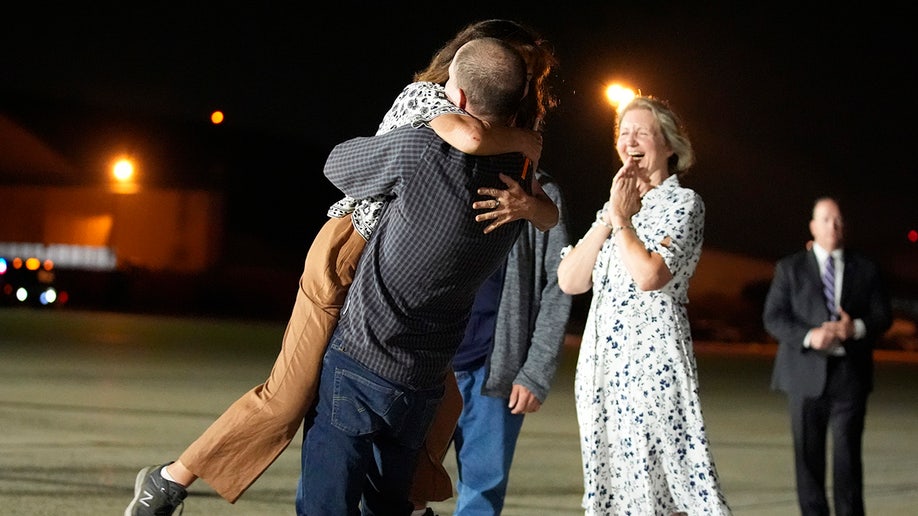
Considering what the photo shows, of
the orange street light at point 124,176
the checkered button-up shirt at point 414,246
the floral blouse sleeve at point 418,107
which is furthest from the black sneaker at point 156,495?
the orange street light at point 124,176

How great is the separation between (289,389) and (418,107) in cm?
95

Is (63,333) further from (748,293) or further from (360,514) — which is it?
(748,293)

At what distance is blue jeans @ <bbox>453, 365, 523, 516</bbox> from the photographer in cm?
520

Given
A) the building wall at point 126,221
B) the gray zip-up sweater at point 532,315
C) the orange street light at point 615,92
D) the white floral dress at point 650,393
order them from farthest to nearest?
the building wall at point 126,221 → the orange street light at point 615,92 → the gray zip-up sweater at point 532,315 → the white floral dress at point 650,393

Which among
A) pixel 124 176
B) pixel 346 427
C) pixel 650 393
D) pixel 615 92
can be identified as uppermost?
pixel 615 92

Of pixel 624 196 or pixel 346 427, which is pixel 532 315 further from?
pixel 346 427

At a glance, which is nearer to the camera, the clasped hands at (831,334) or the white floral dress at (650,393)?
the white floral dress at (650,393)

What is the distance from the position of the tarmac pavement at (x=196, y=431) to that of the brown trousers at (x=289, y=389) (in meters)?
2.63

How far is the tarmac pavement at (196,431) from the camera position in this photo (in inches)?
266

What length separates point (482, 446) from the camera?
5.24 metres

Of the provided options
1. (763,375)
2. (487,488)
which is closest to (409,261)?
(487,488)

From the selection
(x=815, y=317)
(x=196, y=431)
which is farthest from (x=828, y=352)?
(x=196, y=431)

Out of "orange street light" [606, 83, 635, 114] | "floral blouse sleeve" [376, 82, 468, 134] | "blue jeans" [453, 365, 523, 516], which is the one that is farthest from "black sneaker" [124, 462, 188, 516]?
"orange street light" [606, 83, 635, 114]

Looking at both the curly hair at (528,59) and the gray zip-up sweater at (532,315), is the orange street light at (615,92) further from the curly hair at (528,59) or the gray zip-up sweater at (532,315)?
the curly hair at (528,59)
